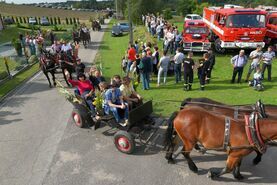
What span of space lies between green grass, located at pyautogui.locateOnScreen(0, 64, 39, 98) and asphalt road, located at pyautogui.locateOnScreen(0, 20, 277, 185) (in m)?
3.82

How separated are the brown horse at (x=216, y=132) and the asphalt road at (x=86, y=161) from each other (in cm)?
59

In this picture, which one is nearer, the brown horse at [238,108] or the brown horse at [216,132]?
the brown horse at [216,132]

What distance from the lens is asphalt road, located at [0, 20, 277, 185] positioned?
19.1 ft

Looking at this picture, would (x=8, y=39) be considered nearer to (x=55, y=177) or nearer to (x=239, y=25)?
(x=239, y=25)

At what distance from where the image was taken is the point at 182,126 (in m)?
5.45

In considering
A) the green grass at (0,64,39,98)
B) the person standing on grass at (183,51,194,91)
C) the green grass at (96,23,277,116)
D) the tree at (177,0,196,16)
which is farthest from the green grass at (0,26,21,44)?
the tree at (177,0,196,16)

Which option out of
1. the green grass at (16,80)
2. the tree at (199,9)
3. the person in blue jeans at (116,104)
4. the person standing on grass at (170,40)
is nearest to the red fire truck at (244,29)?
the person standing on grass at (170,40)

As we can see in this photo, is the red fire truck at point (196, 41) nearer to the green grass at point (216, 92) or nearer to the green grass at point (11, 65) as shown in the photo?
the green grass at point (216, 92)

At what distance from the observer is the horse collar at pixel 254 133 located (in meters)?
4.69

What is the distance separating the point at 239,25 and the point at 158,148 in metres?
11.1

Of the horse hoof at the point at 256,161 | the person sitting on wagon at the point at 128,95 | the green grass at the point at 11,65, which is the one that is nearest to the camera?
the horse hoof at the point at 256,161

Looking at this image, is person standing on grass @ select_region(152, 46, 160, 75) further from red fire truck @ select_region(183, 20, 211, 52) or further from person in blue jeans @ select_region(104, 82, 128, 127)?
person in blue jeans @ select_region(104, 82, 128, 127)

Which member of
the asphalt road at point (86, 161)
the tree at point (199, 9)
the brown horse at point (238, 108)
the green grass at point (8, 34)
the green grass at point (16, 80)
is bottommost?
the asphalt road at point (86, 161)

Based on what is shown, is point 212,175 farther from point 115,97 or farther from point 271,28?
point 271,28
